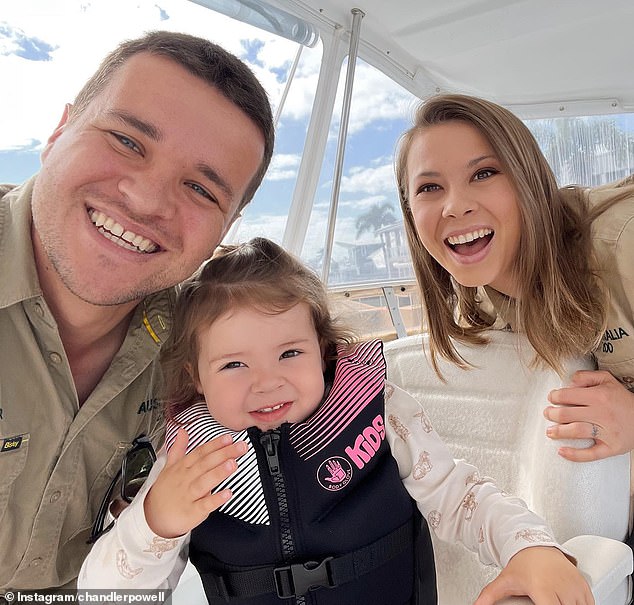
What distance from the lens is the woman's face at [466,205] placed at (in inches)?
68.1

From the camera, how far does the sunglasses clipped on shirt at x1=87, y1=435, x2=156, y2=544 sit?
4.65ft

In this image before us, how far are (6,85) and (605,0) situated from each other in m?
2.46

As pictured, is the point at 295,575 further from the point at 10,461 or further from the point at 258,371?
the point at 10,461

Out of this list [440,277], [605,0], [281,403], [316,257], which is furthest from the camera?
[316,257]

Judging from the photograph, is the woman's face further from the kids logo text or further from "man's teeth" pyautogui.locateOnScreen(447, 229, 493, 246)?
the kids logo text

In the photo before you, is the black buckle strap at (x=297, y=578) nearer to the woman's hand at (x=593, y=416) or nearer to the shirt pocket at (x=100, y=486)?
the shirt pocket at (x=100, y=486)

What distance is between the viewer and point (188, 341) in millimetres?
1457

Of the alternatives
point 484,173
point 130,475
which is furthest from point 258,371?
point 484,173

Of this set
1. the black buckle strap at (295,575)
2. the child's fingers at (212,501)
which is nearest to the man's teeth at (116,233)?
the child's fingers at (212,501)

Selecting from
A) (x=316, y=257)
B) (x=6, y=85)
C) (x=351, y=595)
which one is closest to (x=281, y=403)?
(x=351, y=595)

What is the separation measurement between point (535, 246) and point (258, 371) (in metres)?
0.89

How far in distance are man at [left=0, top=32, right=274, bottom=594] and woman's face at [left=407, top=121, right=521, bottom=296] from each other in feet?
1.91

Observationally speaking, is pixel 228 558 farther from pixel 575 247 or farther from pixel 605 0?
pixel 605 0

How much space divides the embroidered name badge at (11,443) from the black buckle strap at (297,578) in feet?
1.96
